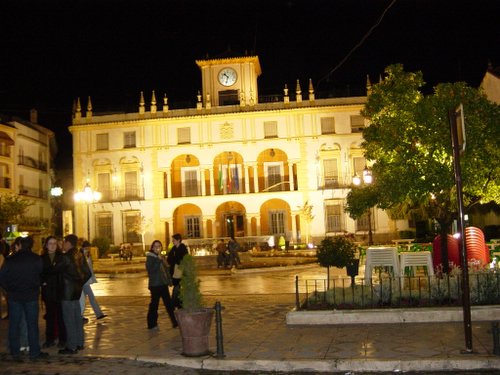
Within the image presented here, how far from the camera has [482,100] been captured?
538 inches

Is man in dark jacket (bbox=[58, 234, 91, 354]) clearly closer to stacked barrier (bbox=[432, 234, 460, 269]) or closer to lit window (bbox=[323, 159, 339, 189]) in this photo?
stacked barrier (bbox=[432, 234, 460, 269])

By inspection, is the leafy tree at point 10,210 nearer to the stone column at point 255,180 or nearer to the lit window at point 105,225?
the lit window at point 105,225

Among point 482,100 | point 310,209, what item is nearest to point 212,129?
point 310,209

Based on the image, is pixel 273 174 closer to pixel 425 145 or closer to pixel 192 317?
pixel 425 145

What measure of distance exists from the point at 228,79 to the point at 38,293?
38767 mm

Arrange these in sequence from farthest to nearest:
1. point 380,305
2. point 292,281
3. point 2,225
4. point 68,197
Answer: point 68,197 → point 2,225 → point 292,281 → point 380,305

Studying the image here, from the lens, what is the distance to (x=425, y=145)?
13359 millimetres

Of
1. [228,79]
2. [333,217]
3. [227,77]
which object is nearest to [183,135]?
[228,79]

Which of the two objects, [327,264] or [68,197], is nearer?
[327,264]

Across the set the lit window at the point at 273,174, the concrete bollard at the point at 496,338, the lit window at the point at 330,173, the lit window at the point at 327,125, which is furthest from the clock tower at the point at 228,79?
the concrete bollard at the point at 496,338

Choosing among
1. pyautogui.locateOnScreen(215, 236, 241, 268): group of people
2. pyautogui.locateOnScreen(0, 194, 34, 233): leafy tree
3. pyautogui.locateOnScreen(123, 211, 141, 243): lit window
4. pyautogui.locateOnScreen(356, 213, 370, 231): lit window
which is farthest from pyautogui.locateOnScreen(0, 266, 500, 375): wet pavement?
pyautogui.locateOnScreen(123, 211, 141, 243): lit window

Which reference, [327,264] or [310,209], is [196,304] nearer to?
[327,264]

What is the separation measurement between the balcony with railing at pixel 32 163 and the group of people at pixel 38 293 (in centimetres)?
4112

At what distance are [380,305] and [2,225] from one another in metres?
36.0
